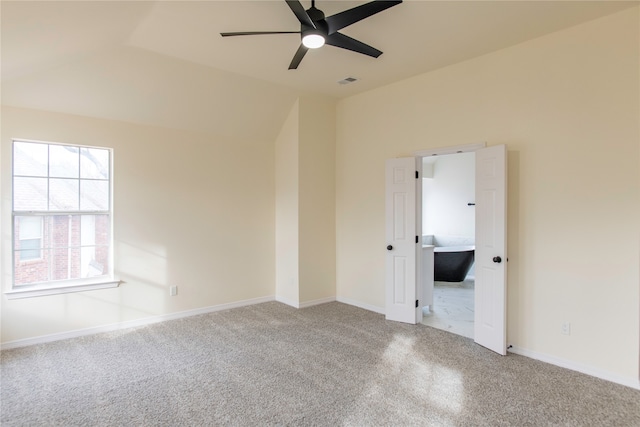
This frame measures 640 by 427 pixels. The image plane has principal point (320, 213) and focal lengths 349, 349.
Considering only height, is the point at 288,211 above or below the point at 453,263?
above

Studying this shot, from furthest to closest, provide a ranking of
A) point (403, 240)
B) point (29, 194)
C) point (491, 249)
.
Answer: point (403, 240) < point (29, 194) < point (491, 249)

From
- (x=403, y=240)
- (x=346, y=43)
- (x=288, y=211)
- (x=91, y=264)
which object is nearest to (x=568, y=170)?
(x=403, y=240)

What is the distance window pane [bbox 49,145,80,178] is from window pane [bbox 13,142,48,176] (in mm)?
61

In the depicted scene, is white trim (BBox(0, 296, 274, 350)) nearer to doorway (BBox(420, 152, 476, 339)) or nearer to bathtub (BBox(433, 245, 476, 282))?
doorway (BBox(420, 152, 476, 339))

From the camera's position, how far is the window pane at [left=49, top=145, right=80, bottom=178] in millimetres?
3838

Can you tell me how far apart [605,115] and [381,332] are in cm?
302

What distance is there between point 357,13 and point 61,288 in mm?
4004

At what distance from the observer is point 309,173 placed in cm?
518

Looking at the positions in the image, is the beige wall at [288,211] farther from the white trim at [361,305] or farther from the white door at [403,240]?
the white door at [403,240]

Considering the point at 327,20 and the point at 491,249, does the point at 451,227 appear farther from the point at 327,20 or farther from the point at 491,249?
the point at 327,20

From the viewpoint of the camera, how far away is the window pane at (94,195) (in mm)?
4020

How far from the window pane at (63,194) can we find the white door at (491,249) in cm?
448

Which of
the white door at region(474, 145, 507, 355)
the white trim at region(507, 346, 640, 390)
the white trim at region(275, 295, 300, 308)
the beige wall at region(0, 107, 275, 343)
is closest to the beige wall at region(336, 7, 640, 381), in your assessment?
the white trim at region(507, 346, 640, 390)

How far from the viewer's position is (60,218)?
388cm
